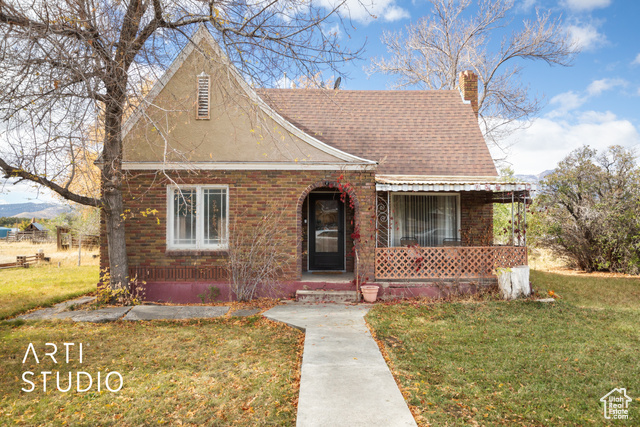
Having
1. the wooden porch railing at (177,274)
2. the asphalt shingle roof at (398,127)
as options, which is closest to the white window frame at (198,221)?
the wooden porch railing at (177,274)

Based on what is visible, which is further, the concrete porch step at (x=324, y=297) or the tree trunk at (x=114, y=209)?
the concrete porch step at (x=324, y=297)

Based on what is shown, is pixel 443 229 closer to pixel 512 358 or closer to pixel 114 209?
pixel 512 358

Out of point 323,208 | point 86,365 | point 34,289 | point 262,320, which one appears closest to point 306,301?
point 262,320

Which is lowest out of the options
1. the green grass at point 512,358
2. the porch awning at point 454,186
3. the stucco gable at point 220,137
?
the green grass at point 512,358

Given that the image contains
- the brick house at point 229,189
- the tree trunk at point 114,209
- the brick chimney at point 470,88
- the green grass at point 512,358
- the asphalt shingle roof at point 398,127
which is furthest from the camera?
the brick chimney at point 470,88

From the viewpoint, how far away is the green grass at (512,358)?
4270mm

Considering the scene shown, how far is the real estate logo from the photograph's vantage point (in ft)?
13.7

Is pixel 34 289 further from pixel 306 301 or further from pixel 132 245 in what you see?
pixel 306 301

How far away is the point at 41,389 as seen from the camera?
485cm

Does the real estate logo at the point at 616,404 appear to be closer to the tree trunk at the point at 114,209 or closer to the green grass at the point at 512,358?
the green grass at the point at 512,358

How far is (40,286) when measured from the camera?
12.3 meters

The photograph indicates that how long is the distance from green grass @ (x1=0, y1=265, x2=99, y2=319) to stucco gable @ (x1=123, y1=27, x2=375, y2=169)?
→ 381 centimetres

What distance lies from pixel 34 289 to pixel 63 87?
7.52 meters

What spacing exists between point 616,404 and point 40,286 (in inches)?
545
